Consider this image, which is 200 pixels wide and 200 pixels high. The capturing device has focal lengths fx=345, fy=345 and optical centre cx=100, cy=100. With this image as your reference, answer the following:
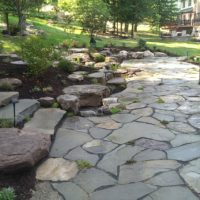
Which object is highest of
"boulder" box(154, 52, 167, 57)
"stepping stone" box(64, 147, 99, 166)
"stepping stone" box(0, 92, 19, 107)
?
"boulder" box(154, 52, 167, 57)

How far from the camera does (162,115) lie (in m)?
5.43

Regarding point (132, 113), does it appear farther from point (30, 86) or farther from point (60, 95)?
point (30, 86)

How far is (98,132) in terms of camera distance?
4695mm

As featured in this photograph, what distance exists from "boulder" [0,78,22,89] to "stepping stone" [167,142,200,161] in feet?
10.3

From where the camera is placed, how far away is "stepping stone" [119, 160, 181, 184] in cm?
338

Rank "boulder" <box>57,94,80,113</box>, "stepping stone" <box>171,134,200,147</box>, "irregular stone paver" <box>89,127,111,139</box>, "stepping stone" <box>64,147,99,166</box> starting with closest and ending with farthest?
1. "stepping stone" <box>64,147,99,166</box>
2. "stepping stone" <box>171,134,200,147</box>
3. "irregular stone paver" <box>89,127,111,139</box>
4. "boulder" <box>57,94,80,113</box>

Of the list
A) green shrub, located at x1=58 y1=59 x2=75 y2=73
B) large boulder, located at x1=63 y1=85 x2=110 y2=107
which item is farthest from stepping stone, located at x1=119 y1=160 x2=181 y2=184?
green shrub, located at x1=58 y1=59 x2=75 y2=73

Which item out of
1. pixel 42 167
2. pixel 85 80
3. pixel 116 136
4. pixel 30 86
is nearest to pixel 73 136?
pixel 116 136

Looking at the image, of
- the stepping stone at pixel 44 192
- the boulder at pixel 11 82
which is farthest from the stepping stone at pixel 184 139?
the boulder at pixel 11 82

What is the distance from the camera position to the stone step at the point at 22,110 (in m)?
4.70

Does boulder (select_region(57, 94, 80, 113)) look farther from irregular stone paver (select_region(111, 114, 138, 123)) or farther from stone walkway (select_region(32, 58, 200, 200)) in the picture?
irregular stone paver (select_region(111, 114, 138, 123))

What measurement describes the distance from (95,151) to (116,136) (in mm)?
568

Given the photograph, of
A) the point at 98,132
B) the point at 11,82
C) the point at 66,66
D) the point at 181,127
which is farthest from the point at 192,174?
the point at 66,66

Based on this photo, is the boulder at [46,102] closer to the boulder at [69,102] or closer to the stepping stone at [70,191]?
the boulder at [69,102]
